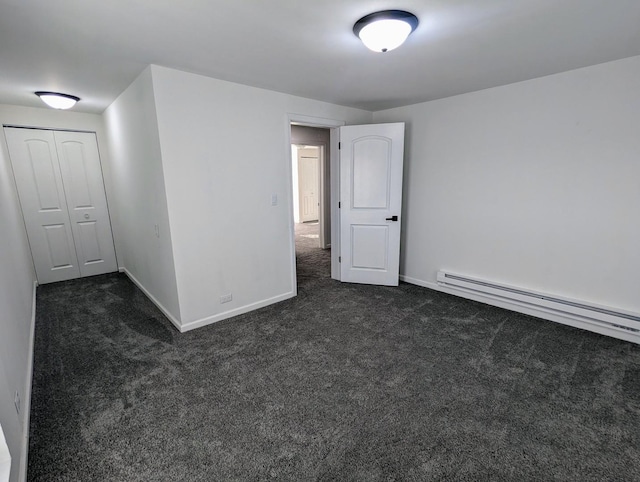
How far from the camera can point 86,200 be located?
4375mm

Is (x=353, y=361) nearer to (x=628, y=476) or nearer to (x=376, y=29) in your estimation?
(x=628, y=476)

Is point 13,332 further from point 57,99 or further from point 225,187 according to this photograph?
point 57,99

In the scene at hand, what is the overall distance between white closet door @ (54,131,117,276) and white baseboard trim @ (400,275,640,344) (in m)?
4.75

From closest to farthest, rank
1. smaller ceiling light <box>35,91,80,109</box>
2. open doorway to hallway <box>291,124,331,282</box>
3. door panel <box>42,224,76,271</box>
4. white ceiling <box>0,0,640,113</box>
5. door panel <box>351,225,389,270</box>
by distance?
white ceiling <box>0,0,640,113</box>
smaller ceiling light <box>35,91,80,109</box>
door panel <box>351,225,389,270</box>
door panel <box>42,224,76,271</box>
open doorway to hallway <box>291,124,331,282</box>

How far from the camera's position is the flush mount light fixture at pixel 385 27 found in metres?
1.65

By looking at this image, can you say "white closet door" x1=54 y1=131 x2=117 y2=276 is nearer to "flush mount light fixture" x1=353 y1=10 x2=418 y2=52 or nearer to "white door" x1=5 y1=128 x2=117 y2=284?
"white door" x1=5 y1=128 x2=117 y2=284

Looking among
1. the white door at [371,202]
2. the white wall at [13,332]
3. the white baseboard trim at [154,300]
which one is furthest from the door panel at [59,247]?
the white door at [371,202]

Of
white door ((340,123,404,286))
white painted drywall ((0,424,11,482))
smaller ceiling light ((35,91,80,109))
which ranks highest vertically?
smaller ceiling light ((35,91,80,109))

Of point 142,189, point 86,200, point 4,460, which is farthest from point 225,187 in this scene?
point 86,200

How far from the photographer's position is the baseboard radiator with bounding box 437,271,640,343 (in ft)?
8.50

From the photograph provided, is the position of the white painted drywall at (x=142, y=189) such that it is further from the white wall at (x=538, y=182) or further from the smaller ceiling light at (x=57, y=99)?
the white wall at (x=538, y=182)

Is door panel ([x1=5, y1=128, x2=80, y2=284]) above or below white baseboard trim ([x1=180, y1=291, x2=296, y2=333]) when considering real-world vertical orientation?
above

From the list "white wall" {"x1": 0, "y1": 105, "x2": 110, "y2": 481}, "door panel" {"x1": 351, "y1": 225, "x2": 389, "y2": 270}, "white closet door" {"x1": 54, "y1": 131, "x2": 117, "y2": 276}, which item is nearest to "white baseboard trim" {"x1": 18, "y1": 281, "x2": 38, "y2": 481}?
"white wall" {"x1": 0, "y1": 105, "x2": 110, "y2": 481}

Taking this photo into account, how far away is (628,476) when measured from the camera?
145 cm
